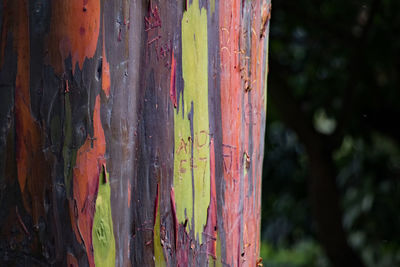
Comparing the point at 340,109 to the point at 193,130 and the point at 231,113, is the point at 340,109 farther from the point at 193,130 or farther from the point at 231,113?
the point at 193,130

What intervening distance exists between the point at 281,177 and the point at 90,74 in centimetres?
407

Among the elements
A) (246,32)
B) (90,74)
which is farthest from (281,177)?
(90,74)

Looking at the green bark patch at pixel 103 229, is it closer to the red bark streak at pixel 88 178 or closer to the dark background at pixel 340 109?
Result: the red bark streak at pixel 88 178

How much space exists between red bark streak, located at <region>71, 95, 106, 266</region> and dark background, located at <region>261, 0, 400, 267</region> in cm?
324

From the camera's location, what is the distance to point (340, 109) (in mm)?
4285

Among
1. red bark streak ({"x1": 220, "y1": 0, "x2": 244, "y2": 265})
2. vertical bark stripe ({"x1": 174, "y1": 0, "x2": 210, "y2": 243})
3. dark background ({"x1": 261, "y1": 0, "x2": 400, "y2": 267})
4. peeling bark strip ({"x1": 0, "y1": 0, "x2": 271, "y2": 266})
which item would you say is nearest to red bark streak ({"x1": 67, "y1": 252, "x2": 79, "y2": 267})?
peeling bark strip ({"x1": 0, "y1": 0, "x2": 271, "y2": 266})

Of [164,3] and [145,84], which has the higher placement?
[164,3]

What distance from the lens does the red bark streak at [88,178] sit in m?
1.03

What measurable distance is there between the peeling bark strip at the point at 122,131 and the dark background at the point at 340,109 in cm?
296

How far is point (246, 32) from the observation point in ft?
4.47

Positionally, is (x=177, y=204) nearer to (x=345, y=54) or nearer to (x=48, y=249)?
(x=48, y=249)

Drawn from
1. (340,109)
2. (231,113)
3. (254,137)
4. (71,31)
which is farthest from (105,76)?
(340,109)

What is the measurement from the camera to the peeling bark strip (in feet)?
3.32

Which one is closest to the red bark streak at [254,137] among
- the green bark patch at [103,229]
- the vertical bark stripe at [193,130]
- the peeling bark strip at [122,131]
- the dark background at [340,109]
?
the peeling bark strip at [122,131]
